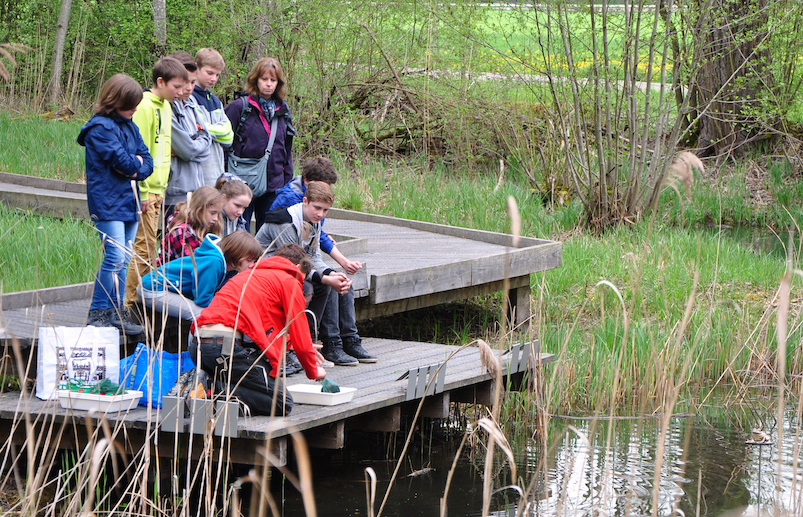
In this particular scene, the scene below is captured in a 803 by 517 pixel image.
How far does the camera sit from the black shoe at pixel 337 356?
5523 mm

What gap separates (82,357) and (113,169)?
3.33ft

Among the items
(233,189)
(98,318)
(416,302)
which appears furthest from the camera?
(416,302)

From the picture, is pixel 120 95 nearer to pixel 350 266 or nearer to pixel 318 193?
pixel 318 193

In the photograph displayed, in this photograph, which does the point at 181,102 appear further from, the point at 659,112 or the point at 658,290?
the point at 659,112

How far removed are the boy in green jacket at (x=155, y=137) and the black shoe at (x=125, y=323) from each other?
137 mm

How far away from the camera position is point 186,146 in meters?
5.57

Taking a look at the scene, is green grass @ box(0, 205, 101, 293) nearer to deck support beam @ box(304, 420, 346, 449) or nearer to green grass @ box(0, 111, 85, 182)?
deck support beam @ box(304, 420, 346, 449)

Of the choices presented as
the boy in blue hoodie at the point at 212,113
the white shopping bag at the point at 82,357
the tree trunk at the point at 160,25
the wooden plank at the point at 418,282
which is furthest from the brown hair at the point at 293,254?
the tree trunk at the point at 160,25

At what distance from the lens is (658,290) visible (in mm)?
8234

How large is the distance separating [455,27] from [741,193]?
4.02 metres

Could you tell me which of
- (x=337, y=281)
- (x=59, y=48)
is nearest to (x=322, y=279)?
Answer: (x=337, y=281)

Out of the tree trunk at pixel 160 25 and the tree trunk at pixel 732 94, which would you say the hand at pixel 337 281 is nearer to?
the tree trunk at pixel 732 94

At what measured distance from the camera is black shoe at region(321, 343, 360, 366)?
5.52 meters

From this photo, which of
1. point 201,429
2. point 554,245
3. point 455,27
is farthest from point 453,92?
point 201,429
